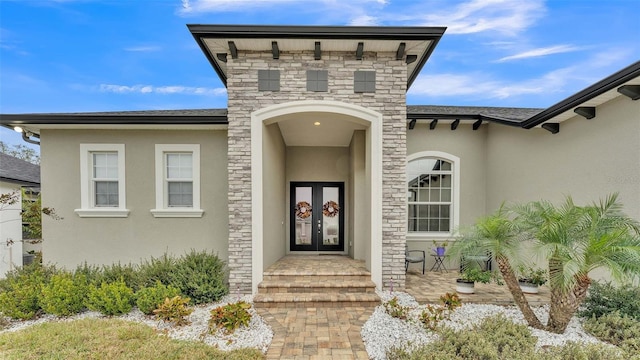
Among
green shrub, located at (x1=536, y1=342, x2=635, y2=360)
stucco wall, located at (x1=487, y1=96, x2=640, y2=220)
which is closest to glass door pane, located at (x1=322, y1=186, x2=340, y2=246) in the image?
stucco wall, located at (x1=487, y1=96, x2=640, y2=220)

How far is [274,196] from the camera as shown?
739 cm

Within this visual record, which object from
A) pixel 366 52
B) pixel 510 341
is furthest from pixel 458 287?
pixel 366 52

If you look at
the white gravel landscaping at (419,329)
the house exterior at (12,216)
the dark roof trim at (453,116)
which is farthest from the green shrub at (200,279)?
the house exterior at (12,216)

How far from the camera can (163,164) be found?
7.09m

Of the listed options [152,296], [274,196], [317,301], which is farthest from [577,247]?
[152,296]

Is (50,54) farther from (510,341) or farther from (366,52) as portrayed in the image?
(510,341)

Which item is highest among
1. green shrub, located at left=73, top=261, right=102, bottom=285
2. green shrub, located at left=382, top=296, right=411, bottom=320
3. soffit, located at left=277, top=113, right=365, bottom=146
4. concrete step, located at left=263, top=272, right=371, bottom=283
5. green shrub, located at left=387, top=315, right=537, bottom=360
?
soffit, located at left=277, top=113, right=365, bottom=146

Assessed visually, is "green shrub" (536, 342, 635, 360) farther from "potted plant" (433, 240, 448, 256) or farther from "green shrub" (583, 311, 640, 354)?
"potted plant" (433, 240, 448, 256)

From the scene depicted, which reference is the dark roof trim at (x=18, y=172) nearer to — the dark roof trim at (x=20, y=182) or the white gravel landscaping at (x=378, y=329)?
the dark roof trim at (x=20, y=182)

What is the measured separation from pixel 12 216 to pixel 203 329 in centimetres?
992

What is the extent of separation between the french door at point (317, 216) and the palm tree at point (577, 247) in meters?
5.49

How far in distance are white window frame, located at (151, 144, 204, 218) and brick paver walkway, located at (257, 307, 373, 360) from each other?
3.26 meters

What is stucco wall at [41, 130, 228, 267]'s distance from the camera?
7020 millimetres

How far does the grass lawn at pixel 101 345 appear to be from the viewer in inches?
139
